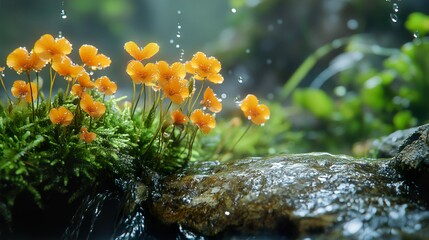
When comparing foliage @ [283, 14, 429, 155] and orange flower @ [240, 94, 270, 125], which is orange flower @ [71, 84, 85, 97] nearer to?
orange flower @ [240, 94, 270, 125]

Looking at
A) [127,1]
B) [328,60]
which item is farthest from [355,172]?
[127,1]

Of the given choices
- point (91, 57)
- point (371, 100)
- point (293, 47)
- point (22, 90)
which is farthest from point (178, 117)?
point (293, 47)

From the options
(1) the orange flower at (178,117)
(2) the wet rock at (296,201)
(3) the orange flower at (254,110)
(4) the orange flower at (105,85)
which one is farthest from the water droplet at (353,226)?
(4) the orange flower at (105,85)

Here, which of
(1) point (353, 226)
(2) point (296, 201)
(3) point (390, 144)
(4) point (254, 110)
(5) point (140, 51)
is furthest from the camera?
(3) point (390, 144)

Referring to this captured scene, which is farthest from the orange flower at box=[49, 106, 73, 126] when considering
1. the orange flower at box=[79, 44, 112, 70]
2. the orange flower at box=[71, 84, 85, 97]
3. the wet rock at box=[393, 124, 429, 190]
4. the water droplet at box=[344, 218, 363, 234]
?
the wet rock at box=[393, 124, 429, 190]

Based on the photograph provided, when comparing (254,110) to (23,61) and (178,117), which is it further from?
(23,61)

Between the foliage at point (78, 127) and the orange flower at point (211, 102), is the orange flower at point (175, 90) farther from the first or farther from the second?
the orange flower at point (211, 102)
